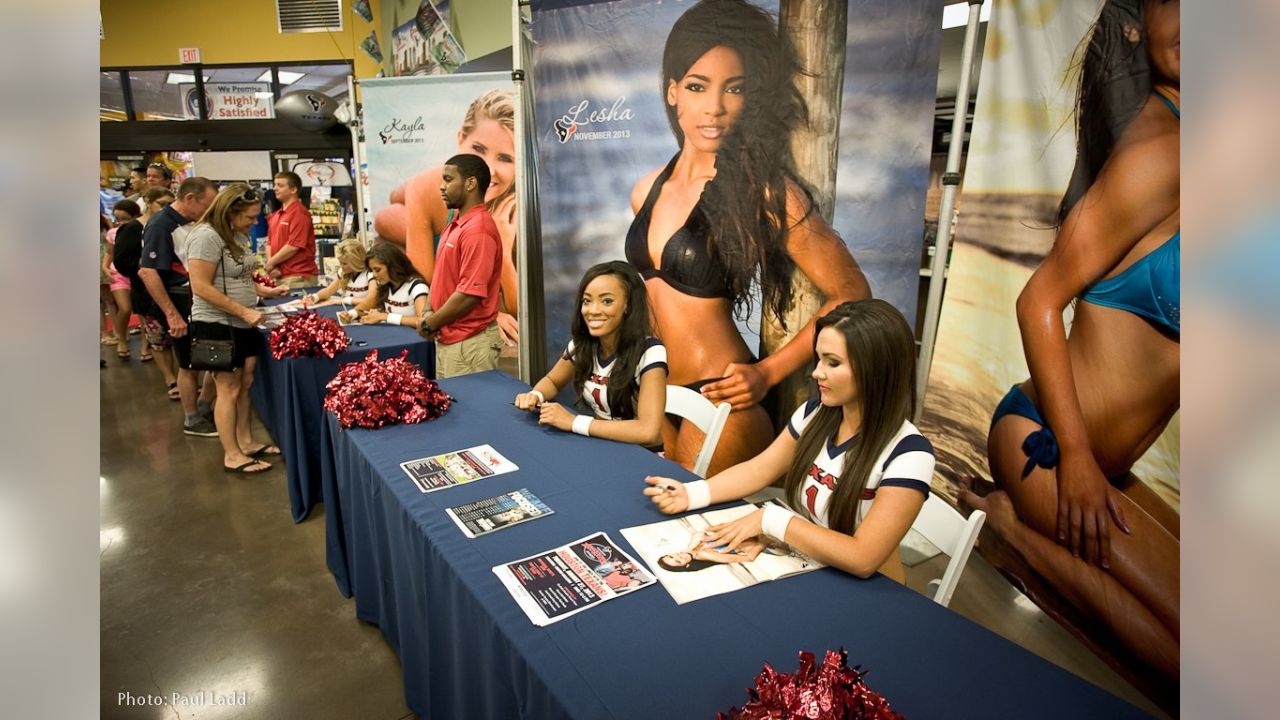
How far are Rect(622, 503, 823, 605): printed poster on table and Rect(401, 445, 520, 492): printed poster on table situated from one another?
1.85ft

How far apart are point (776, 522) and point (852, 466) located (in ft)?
0.88

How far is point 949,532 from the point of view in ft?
5.40

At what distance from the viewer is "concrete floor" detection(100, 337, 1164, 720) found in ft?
7.28

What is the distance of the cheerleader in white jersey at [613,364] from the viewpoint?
8.07 feet

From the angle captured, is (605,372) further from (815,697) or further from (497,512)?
(815,697)

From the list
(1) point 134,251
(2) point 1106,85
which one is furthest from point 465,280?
(2) point 1106,85

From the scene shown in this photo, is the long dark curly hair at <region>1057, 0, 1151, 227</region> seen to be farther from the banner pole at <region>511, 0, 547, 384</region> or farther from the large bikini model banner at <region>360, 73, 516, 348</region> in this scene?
the large bikini model banner at <region>360, 73, 516, 348</region>

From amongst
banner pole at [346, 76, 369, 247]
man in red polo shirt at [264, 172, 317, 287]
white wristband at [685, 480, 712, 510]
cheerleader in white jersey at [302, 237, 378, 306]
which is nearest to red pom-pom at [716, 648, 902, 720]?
white wristband at [685, 480, 712, 510]

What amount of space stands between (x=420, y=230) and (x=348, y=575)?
9.47 ft

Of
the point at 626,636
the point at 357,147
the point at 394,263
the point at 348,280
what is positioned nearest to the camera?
the point at 626,636

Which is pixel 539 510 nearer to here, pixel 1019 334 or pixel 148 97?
pixel 1019 334

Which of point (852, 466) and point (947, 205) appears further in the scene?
point (947, 205)
